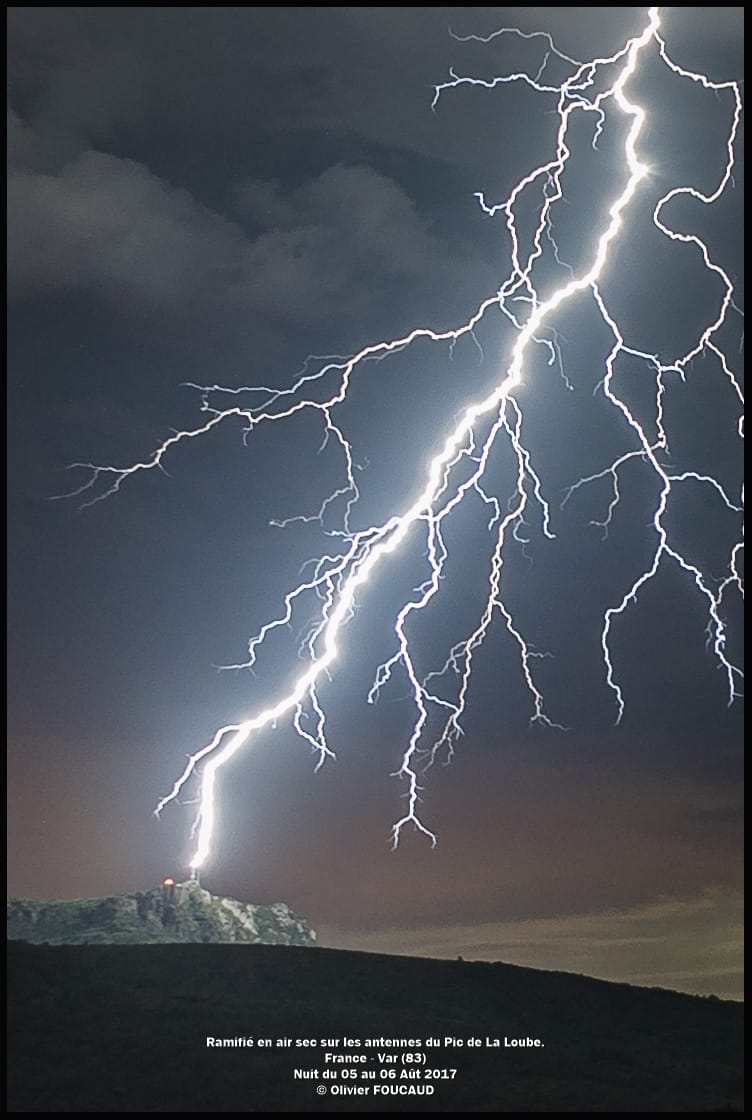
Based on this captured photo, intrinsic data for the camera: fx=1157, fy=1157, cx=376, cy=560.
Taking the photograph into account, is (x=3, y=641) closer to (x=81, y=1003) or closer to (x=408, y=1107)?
(x=81, y=1003)

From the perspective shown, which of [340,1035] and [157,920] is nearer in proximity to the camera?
[340,1035]

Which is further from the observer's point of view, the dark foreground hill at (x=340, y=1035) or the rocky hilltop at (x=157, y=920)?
the rocky hilltop at (x=157, y=920)

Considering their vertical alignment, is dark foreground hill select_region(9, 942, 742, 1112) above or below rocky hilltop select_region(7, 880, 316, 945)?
below

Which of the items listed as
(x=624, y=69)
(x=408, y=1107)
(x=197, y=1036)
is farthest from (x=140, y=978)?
(x=624, y=69)

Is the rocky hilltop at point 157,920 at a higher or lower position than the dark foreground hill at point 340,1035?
higher

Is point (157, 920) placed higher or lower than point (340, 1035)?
higher
